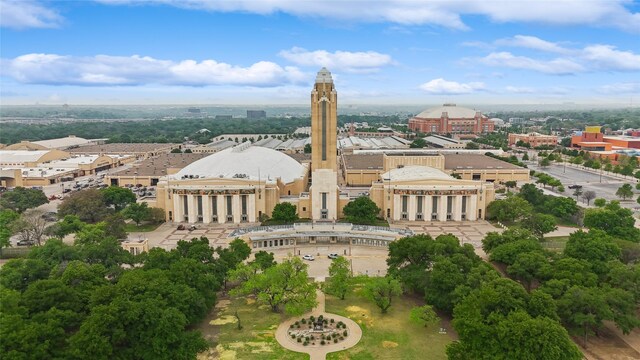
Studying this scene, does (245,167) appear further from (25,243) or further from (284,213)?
(25,243)

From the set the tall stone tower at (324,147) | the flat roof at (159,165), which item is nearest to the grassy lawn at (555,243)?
the tall stone tower at (324,147)

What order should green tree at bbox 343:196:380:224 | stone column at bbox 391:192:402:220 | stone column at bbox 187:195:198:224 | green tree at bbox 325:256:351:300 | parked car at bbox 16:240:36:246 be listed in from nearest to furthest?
green tree at bbox 325:256:351:300 < parked car at bbox 16:240:36:246 < green tree at bbox 343:196:380:224 < stone column at bbox 187:195:198:224 < stone column at bbox 391:192:402:220

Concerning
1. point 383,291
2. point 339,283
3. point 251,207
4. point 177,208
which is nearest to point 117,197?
point 177,208

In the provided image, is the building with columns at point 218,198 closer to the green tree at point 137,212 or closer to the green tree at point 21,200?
the green tree at point 137,212

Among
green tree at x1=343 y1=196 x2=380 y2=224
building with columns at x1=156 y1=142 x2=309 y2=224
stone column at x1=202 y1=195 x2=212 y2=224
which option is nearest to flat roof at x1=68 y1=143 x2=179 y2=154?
building with columns at x1=156 y1=142 x2=309 y2=224

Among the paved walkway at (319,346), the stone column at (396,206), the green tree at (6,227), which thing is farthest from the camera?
the stone column at (396,206)

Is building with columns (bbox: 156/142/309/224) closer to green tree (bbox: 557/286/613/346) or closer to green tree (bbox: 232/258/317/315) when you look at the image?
green tree (bbox: 232/258/317/315)
